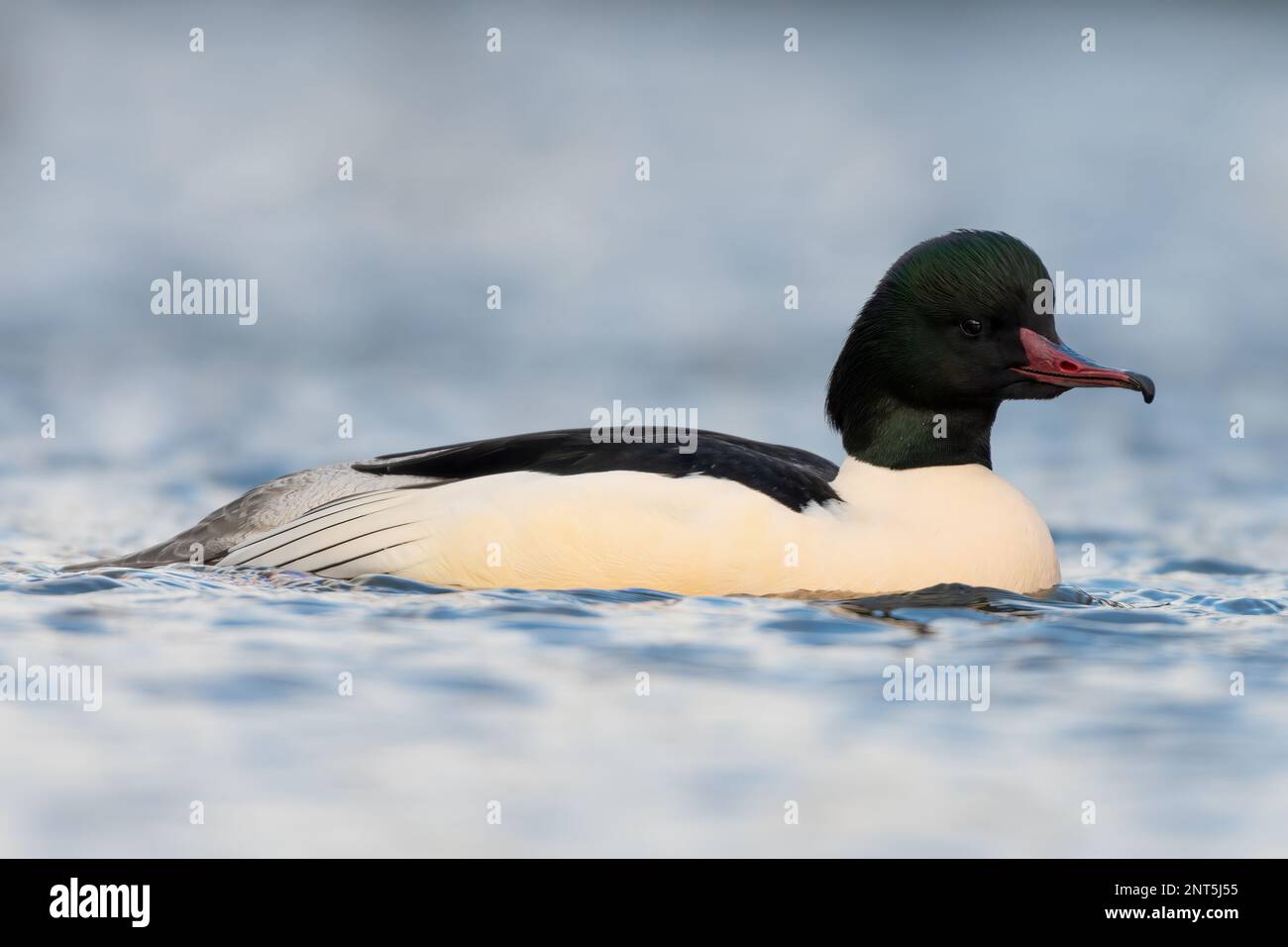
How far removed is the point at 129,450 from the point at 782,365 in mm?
5668

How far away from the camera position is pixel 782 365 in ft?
48.6

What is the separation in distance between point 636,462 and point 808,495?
72cm

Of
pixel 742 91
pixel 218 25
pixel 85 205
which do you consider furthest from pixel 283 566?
pixel 218 25

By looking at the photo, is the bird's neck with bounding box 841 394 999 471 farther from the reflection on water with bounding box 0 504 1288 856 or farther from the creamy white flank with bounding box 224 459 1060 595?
the reflection on water with bounding box 0 504 1288 856

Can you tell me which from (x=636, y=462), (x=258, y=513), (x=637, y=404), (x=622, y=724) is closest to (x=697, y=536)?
(x=636, y=462)

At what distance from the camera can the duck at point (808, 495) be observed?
22.7ft

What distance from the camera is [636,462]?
23.5 feet

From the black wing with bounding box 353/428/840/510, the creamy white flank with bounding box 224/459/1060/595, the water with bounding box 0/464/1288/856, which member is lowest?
the water with bounding box 0/464/1288/856

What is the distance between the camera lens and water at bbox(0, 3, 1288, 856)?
5027 mm

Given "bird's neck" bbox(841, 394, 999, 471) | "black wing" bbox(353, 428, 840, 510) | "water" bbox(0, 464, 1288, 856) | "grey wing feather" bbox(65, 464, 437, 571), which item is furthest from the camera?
"grey wing feather" bbox(65, 464, 437, 571)

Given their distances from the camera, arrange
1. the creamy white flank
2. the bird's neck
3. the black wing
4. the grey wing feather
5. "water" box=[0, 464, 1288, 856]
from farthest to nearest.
Result: the grey wing feather < the bird's neck < the black wing < the creamy white flank < "water" box=[0, 464, 1288, 856]

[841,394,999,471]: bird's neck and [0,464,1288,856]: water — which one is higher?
[841,394,999,471]: bird's neck

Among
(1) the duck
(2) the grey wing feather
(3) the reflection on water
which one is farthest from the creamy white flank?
(2) the grey wing feather

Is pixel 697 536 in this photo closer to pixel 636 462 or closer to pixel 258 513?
pixel 636 462
